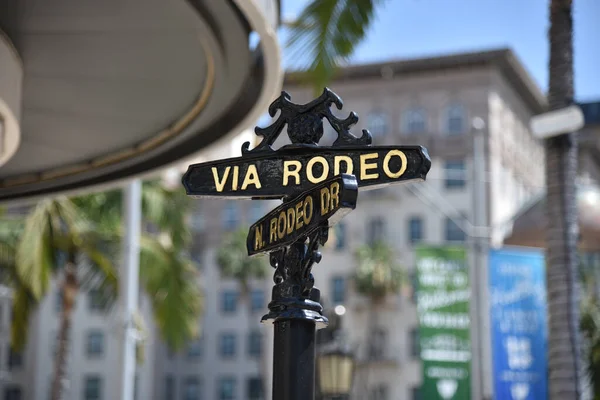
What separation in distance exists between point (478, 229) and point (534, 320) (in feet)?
19.9

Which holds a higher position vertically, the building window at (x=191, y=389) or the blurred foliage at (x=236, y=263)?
the blurred foliage at (x=236, y=263)

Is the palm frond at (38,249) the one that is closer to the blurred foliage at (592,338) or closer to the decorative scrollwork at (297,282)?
the blurred foliage at (592,338)

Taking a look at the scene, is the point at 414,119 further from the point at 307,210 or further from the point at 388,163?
the point at 307,210

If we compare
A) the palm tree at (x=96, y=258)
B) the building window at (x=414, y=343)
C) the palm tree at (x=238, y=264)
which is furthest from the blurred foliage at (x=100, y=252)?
the palm tree at (x=238, y=264)

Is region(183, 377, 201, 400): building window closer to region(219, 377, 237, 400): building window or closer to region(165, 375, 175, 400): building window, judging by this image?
region(165, 375, 175, 400): building window

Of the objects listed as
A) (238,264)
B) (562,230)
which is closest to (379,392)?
(238,264)

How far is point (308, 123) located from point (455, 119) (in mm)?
66421

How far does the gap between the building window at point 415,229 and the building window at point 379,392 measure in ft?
29.4

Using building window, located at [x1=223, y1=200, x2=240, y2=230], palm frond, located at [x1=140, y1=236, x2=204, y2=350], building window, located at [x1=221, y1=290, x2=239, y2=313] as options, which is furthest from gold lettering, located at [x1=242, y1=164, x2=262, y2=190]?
building window, located at [x1=221, y1=290, x2=239, y2=313]

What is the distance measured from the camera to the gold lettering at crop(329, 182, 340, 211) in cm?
509

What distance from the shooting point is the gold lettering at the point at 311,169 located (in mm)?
5613

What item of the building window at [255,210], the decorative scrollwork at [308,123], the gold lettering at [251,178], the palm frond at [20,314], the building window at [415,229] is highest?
the building window at [255,210]

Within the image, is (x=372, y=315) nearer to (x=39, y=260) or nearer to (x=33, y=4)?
(x=39, y=260)

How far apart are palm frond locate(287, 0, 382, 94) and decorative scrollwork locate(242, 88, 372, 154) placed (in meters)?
6.92
